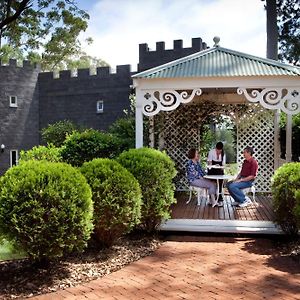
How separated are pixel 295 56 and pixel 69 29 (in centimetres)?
1045

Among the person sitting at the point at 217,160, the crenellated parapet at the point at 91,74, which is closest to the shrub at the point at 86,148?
the person sitting at the point at 217,160

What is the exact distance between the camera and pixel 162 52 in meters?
20.7

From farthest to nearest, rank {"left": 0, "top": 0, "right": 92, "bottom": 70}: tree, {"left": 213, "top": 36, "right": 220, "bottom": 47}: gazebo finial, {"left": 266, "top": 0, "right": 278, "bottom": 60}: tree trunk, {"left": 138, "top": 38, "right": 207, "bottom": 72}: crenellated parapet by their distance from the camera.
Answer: {"left": 138, "top": 38, "right": 207, "bottom": 72}: crenellated parapet < {"left": 0, "top": 0, "right": 92, "bottom": 70}: tree < {"left": 266, "top": 0, "right": 278, "bottom": 60}: tree trunk < {"left": 213, "top": 36, "right": 220, "bottom": 47}: gazebo finial

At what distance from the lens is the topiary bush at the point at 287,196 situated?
5777 mm

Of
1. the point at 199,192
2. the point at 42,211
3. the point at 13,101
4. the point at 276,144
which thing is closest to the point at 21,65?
the point at 13,101

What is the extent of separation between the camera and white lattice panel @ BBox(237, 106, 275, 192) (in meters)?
10.4

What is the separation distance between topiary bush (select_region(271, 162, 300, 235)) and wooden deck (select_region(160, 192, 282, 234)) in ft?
1.34

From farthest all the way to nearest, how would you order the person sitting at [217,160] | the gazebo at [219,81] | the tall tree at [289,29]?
1. the tall tree at [289,29]
2. the person sitting at [217,160]
3. the gazebo at [219,81]

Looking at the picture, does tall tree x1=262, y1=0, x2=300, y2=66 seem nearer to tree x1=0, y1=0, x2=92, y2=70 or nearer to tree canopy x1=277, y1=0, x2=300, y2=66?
tree canopy x1=277, y1=0, x2=300, y2=66

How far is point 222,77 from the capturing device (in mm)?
7562

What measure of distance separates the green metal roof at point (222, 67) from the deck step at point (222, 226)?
2.65m

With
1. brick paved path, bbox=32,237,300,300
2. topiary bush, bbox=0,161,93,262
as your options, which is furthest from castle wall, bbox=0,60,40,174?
topiary bush, bbox=0,161,93,262

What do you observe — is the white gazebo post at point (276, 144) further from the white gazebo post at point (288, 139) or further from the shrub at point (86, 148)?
the shrub at point (86, 148)

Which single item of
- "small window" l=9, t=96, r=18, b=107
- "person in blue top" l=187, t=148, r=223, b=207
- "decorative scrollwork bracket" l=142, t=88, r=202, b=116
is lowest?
"person in blue top" l=187, t=148, r=223, b=207
